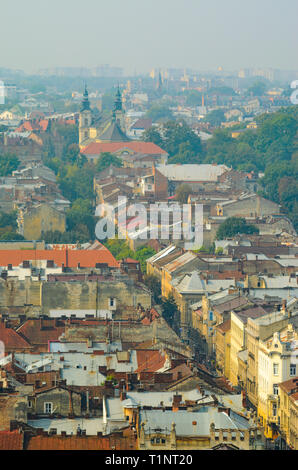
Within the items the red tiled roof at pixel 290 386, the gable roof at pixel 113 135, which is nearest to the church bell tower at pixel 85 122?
the gable roof at pixel 113 135

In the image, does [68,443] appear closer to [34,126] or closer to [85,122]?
[85,122]

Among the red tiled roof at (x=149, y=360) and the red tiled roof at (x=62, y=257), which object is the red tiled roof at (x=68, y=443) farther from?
the red tiled roof at (x=62, y=257)

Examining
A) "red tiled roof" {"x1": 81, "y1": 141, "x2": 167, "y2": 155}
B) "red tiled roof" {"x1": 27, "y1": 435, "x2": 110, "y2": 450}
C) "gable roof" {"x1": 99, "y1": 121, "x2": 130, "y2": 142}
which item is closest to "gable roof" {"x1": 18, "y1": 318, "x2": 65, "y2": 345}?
"red tiled roof" {"x1": 27, "y1": 435, "x2": 110, "y2": 450}

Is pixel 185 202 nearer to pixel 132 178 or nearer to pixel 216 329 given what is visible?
pixel 132 178

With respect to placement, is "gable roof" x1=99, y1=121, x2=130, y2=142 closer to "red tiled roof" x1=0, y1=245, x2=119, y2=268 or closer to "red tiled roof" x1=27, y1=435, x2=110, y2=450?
"red tiled roof" x1=0, y1=245, x2=119, y2=268

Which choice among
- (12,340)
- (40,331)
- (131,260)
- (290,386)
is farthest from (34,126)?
(290,386)

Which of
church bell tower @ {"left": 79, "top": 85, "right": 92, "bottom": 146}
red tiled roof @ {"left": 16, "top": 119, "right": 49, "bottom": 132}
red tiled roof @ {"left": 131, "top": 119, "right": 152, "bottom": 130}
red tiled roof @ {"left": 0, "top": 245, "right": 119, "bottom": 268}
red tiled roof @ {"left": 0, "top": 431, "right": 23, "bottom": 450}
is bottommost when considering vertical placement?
red tiled roof @ {"left": 131, "top": 119, "right": 152, "bottom": 130}
